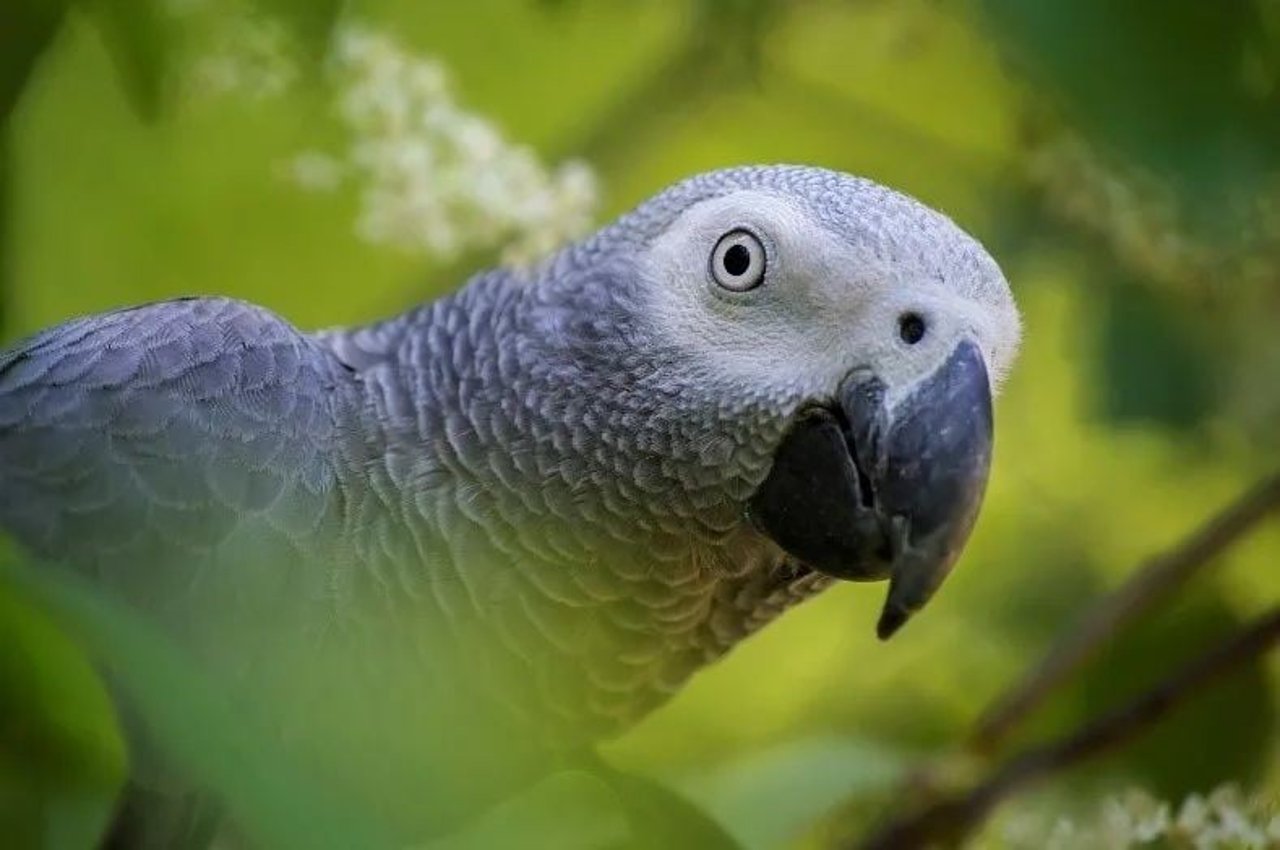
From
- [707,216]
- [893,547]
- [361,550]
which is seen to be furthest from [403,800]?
[707,216]

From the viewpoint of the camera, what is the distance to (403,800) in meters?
0.69

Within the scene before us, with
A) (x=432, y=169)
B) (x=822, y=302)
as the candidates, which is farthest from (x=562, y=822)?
(x=432, y=169)

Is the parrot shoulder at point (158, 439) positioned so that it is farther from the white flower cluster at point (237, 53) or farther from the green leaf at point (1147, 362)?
the green leaf at point (1147, 362)

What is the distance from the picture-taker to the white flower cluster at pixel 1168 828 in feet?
2.67

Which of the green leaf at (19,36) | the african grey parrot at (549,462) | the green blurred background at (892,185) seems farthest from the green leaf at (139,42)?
the african grey parrot at (549,462)

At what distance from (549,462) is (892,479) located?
25cm

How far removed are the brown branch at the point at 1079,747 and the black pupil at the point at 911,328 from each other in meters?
0.43

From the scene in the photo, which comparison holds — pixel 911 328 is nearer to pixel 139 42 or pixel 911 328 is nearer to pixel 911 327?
pixel 911 327

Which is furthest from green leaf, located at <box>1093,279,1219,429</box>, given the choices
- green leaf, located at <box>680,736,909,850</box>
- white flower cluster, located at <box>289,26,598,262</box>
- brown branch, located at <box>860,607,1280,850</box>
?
white flower cluster, located at <box>289,26,598,262</box>

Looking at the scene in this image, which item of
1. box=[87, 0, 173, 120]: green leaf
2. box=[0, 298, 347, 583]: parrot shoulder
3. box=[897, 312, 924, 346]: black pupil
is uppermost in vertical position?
box=[897, 312, 924, 346]: black pupil

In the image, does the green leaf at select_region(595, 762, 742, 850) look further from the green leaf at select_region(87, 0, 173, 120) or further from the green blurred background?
the green leaf at select_region(87, 0, 173, 120)

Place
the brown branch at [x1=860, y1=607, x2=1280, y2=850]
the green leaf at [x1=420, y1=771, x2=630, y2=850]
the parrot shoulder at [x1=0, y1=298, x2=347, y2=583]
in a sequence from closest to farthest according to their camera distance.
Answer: the green leaf at [x1=420, y1=771, x2=630, y2=850]
the parrot shoulder at [x1=0, y1=298, x2=347, y2=583]
the brown branch at [x1=860, y1=607, x2=1280, y2=850]

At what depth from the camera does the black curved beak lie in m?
0.68

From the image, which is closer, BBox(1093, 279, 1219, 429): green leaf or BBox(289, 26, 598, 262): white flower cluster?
BBox(289, 26, 598, 262): white flower cluster
